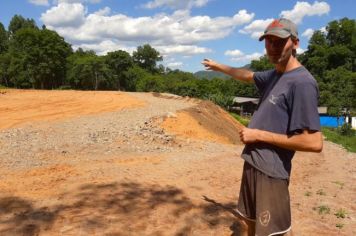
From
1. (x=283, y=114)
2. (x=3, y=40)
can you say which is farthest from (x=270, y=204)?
(x=3, y=40)

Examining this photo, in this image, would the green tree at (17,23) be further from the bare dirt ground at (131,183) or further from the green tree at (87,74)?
the bare dirt ground at (131,183)

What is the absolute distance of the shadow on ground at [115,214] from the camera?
4.18m

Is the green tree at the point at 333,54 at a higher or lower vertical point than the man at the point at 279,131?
higher

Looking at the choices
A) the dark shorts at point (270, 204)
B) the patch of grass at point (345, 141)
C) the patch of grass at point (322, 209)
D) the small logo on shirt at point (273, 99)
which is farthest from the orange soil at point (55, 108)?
the small logo on shirt at point (273, 99)

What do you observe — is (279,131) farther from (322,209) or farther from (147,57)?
(147,57)

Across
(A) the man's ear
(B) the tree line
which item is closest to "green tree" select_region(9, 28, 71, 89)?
(B) the tree line

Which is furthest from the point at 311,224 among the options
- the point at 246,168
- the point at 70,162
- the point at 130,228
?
the point at 70,162

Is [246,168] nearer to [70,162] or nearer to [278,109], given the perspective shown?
A: [278,109]

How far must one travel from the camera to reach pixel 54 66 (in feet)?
160

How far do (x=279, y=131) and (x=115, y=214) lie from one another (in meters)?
2.73

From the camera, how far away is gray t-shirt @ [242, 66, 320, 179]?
2.27 metres

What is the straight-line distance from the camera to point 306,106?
2252 millimetres

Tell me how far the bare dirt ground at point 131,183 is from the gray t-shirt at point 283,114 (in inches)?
82.6

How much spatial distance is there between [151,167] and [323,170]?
4.36 m
